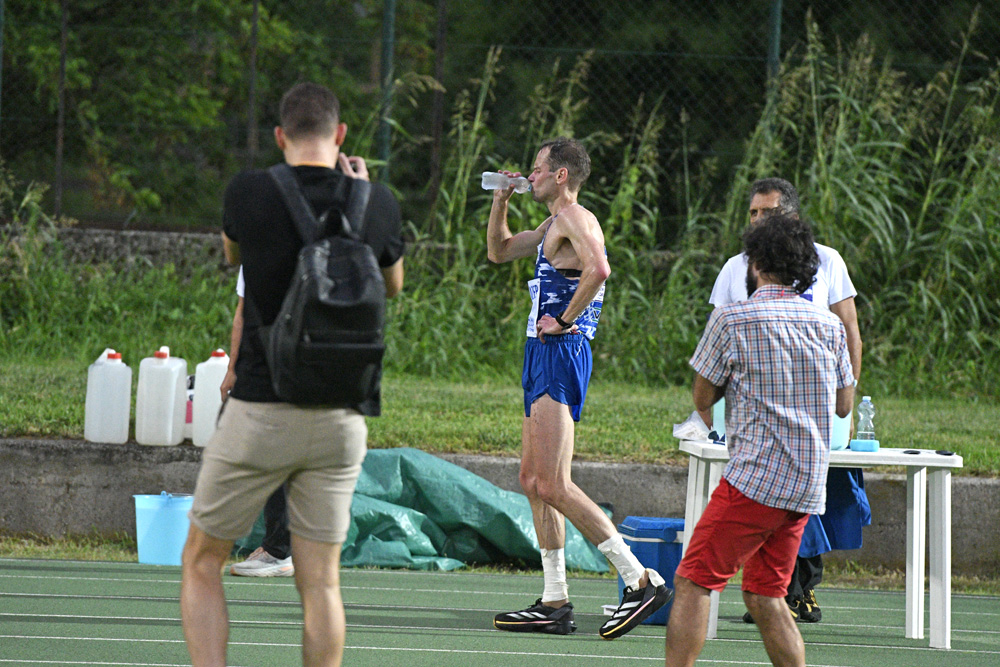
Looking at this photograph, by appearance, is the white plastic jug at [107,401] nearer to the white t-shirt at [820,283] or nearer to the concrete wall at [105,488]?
the concrete wall at [105,488]

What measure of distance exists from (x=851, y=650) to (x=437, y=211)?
772 cm

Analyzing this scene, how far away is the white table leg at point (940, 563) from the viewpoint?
5.96m

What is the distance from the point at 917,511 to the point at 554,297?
196 centimetres

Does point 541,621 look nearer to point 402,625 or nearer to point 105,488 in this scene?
point 402,625

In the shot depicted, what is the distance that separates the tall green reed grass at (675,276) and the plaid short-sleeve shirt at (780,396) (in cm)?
723

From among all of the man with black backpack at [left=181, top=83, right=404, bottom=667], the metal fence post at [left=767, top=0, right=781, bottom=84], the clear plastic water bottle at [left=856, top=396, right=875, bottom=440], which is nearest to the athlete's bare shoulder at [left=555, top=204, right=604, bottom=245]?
the clear plastic water bottle at [left=856, top=396, right=875, bottom=440]

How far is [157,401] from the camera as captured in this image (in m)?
8.28

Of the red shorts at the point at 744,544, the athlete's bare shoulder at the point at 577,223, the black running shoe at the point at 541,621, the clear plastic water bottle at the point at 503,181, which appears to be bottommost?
the black running shoe at the point at 541,621

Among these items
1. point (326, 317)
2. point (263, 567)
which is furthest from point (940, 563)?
point (263, 567)

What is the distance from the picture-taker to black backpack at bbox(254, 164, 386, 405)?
3744 millimetres

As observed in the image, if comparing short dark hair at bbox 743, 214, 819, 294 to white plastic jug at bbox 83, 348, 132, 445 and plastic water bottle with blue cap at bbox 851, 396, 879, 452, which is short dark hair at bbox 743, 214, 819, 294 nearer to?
plastic water bottle with blue cap at bbox 851, 396, 879, 452

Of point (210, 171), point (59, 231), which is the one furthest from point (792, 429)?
point (210, 171)

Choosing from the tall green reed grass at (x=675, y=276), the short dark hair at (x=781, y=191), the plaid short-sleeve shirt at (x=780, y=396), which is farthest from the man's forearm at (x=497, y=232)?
the tall green reed grass at (x=675, y=276)

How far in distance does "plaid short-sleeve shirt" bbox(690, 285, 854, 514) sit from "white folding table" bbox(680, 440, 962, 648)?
Result: 4.48ft
